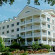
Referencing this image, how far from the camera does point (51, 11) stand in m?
56.8

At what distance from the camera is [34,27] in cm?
4856

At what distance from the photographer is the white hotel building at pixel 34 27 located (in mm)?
48000

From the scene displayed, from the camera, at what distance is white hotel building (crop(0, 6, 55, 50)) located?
48000 millimetres

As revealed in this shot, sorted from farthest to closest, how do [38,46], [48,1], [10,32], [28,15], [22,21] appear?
[10,32], [22,21], [28,15], [38,46], [48,1]

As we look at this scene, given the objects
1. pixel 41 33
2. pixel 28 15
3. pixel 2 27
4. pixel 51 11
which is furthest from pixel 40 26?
pixel 2 27

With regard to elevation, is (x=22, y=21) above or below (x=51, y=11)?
below

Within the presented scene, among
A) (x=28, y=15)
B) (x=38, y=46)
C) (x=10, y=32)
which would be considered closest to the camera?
(x=38, y=46)

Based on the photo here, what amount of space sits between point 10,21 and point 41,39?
17555 mm

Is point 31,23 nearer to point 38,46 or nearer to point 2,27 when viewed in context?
point 38,46

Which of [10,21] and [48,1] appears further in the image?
[10,21]

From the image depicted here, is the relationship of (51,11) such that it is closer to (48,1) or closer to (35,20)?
(35,20)

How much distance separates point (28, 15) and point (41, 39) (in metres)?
9.85

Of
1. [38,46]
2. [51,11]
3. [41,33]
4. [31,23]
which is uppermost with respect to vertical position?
[51,11]

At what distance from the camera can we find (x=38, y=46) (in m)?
44.0
